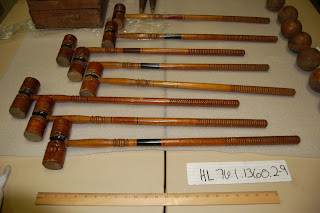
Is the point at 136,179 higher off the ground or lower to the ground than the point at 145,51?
lower

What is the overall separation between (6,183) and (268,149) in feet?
6.15

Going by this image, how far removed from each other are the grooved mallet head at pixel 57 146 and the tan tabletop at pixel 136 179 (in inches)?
4.0

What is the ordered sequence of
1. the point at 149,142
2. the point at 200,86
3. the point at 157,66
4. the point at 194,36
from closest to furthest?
the point at 149,142
the point at 200,86
the point at 157,66
the point at 194,36

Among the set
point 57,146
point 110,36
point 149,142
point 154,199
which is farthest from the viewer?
point 110,36

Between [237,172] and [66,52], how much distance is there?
68.9 inches

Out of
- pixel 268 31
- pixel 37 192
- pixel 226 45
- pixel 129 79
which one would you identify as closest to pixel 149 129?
pixel 129 79

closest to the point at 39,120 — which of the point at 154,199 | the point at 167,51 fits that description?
the point at 154,199

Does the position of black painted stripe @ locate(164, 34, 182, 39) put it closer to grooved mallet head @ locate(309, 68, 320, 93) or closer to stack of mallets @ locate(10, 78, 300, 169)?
stack of mallets @ locate(10, 78, 300, 169)

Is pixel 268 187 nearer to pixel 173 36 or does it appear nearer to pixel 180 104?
pixel 180 104

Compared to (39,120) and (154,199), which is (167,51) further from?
(154,199)

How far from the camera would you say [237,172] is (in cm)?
175

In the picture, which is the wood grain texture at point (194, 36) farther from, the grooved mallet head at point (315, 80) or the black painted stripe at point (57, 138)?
the black painted stripe at point (57, 138)

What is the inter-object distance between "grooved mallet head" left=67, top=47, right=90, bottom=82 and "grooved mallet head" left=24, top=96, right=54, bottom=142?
12.4 inches

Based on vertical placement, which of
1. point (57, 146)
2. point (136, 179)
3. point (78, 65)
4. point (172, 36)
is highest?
point (172, 36)
